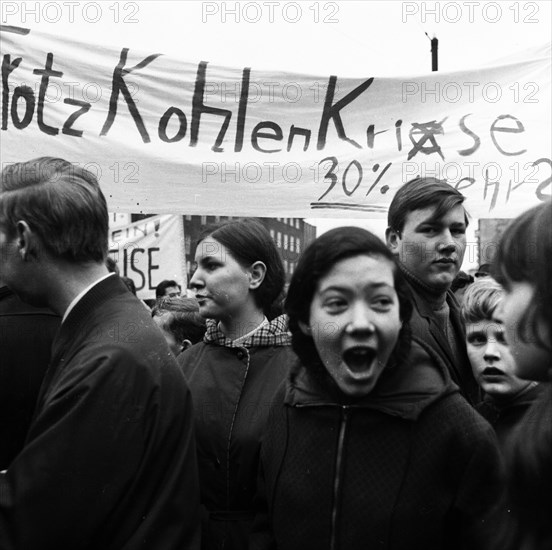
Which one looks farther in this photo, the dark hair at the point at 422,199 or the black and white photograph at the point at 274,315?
the dark hair at the point at 422,199

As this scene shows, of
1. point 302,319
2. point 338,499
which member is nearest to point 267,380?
point 302,319

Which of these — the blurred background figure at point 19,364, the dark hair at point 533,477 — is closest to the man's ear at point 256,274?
the blurred background figure at point 19,364

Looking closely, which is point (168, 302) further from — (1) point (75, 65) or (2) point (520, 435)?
(2) point (520, 435)

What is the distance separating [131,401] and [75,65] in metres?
2.74

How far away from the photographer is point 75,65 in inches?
173

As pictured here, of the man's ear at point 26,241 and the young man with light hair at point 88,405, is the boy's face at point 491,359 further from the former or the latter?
the man's ear at point 26,241

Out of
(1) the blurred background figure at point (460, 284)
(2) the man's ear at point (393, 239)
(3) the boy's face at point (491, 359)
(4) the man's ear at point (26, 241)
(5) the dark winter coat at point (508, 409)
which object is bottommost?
(5) the dark winter coat at point (508, 409)

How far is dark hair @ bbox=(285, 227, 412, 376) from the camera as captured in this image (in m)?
2.23

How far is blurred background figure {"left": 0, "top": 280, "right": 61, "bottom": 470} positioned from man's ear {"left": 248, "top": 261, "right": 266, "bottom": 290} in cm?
70

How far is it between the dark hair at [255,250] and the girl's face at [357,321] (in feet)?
3.31

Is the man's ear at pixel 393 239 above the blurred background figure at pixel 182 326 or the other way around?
above

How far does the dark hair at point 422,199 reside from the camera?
125 inches

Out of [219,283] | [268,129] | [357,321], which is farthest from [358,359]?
[268,129]

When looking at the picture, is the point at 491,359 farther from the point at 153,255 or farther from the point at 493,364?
the point at 153,255
